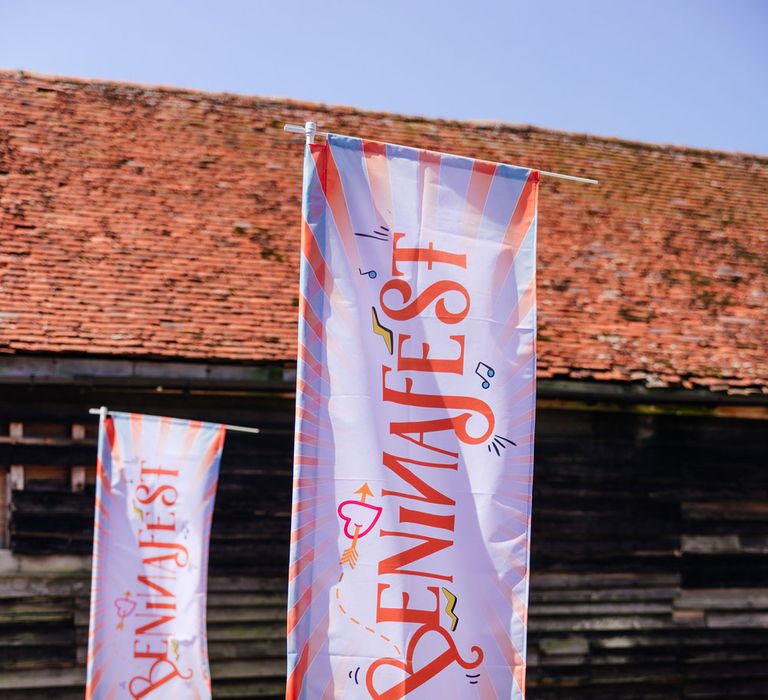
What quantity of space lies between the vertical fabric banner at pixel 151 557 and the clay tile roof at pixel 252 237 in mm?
1697

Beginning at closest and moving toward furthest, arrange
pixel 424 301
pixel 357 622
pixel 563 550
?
1. pixel 357 622
2. pixel 424 301
3. pixel 563 550

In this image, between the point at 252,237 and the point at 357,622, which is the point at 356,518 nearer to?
the point at 357,622

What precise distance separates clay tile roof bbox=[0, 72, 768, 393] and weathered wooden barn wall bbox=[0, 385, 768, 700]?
0.64 meters

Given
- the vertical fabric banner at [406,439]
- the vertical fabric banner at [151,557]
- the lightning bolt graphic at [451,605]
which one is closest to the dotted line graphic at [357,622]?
the vertical fabric banner at [406,439]

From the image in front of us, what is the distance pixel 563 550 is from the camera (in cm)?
996

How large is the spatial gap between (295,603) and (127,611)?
356 centimetres

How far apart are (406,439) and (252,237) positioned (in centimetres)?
690

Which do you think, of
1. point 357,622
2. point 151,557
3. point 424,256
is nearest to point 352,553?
point 357,622

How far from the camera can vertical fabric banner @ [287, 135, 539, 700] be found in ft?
12.9

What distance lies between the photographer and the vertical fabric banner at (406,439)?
12.9 feet

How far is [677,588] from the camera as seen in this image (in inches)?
405

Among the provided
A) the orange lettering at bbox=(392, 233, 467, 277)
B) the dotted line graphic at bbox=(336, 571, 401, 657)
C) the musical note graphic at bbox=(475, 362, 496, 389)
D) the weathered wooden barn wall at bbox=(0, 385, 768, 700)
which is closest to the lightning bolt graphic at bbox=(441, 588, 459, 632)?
the dotted line graphic at bbox=(336, 571, 401, 657)

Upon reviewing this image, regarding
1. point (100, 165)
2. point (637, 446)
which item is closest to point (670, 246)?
point (637, 446)

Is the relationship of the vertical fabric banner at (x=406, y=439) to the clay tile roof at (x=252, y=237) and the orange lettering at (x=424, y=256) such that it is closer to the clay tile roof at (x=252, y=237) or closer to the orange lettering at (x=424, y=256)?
the orange lettering at (x=424, y=256)
